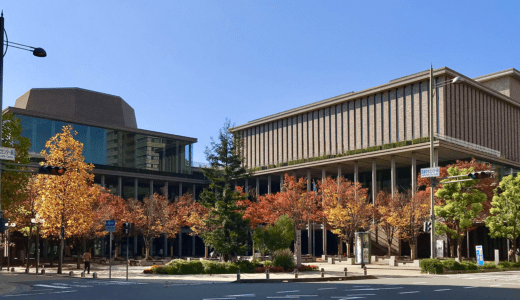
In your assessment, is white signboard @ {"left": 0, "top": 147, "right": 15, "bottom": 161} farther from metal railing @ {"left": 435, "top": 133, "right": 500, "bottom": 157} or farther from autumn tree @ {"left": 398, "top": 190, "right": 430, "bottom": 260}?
metal railing @ {"left": 435, "top": 133, "right": 500, "bottom": 157}

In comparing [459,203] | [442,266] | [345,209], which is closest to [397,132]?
[345,209]

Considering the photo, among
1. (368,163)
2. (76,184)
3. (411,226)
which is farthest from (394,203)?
(76,184)

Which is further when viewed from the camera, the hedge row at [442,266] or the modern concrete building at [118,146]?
the modern concrete building at [118,146]

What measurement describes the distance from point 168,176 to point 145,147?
595 centimetres

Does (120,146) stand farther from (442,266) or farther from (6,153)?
(6,153)

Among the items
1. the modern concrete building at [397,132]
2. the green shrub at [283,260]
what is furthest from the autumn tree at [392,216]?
the green shrub at [283,260]

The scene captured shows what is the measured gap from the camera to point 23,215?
44.5 metres

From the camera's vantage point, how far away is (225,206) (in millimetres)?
39188

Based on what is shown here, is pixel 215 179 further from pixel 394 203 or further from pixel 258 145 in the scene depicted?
pixel 258 145

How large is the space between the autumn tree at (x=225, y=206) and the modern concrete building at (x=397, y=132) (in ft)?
85.8

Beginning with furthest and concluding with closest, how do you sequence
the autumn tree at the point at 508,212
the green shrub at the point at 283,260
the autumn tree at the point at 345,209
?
the autumn tree at the point at 345,209, the autumn tree at the point at 508,212, the green shrub at the point at 283,260

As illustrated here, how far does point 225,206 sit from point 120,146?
45.6 meters

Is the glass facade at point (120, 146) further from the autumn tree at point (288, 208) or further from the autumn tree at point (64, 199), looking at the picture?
the autumn tree at point (64, 199)

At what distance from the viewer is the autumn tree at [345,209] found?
54281mm
